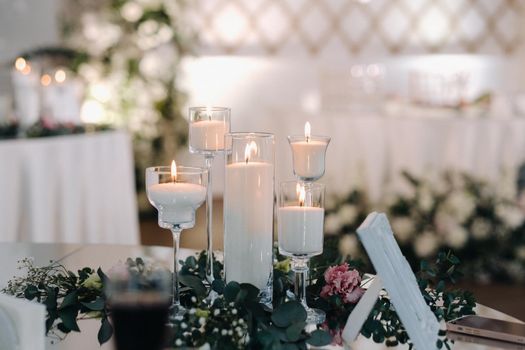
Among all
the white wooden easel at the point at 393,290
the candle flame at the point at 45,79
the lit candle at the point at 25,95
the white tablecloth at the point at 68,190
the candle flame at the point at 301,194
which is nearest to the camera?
the white wooden easel at the point at 393,290

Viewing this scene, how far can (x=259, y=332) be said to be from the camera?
33.1 inches

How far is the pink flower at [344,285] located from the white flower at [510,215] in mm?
2139

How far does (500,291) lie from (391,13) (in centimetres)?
248

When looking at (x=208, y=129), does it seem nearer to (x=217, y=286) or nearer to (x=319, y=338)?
(x=217, y=286)

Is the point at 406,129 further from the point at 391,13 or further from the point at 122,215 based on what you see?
the point at 391,13

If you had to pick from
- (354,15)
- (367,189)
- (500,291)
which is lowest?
(500,291)

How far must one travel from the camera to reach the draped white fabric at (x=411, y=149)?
3.08m

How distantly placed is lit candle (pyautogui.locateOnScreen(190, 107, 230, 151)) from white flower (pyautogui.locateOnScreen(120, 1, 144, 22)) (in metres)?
3.07

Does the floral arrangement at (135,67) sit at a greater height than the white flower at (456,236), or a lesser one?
greater

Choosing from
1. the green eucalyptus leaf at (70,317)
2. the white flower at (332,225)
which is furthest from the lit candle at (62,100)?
the green eucalyptus leaf at (70,317)

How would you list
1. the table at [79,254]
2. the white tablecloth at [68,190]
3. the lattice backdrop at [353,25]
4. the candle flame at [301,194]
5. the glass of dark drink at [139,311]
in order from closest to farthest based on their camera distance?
the glass of dark drink at [139,311]
the candle flame at [301,194]
the table at [79,254]
the white tablecloth at [68,190]
the lattice backdrop at [353,25]

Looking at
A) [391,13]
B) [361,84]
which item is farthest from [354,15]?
[361,84]

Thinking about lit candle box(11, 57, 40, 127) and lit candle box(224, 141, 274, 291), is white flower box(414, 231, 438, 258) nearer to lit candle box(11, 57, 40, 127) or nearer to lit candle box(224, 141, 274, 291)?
lit candle box(11, 57, 40, 127)

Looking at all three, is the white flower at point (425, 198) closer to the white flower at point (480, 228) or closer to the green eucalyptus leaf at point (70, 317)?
the white flower at point (480, 228)
